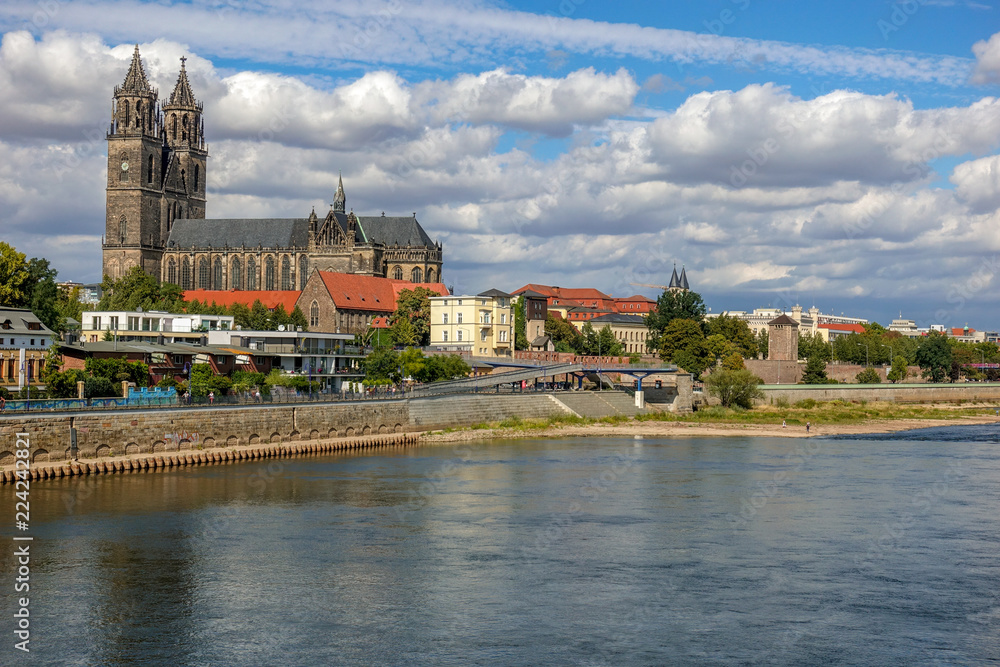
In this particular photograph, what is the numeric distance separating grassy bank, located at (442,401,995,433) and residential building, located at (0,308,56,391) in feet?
86.4

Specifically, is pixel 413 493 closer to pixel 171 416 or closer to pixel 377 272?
pixel 171 416

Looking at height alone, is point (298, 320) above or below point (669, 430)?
above

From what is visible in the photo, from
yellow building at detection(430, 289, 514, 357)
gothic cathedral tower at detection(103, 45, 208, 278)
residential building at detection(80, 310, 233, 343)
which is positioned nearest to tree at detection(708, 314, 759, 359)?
yellow building at detection(430, 289, 514, 357)

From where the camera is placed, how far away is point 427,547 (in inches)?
1396

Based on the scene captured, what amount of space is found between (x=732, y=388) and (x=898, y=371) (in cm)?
6152

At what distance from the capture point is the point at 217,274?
541ft

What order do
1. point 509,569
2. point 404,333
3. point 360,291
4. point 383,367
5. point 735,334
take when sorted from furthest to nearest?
point 735,334 → point 360,291 → point 404,333 → point 383,367 → point 509,569

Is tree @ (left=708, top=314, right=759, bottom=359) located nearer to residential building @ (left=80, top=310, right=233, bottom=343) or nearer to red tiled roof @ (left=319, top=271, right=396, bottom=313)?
red tiled roof @ (left=319, top=271, right=396, bottom=313)

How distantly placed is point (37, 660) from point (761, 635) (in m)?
17.0

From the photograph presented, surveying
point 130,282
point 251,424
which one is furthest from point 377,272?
point 251,424

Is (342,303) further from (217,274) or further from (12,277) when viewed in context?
(12,277)

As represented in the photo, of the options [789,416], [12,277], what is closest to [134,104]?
[12,277]

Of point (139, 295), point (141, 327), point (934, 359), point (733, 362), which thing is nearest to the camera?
point (141, 327)

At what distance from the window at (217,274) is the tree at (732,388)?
289ft
